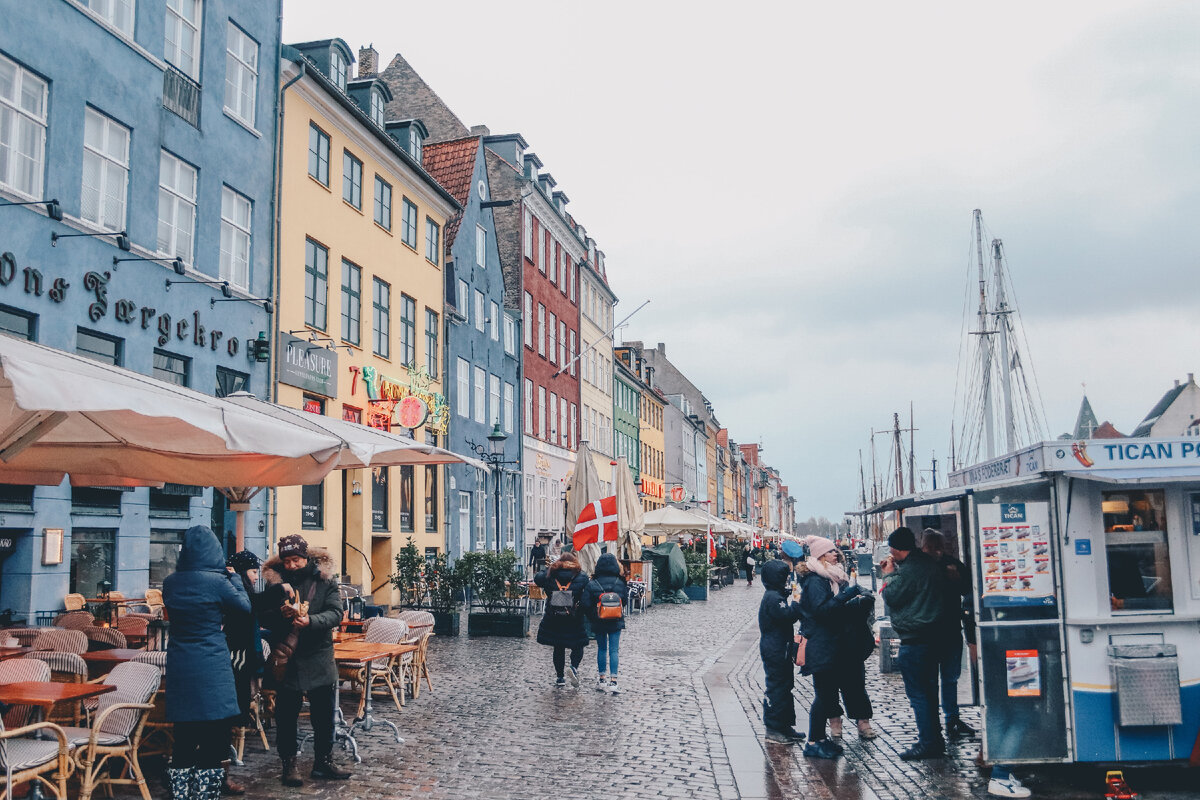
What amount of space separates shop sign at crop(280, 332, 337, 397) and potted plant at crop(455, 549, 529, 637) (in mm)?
4864

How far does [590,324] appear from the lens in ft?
172

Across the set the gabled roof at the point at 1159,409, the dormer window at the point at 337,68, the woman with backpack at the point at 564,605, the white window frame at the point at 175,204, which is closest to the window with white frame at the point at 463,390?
the dormer window at the point at 337,68

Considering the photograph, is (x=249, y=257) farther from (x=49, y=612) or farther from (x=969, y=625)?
(x=969, y=625)

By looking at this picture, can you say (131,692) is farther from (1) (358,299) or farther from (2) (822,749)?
(1) (358,299)

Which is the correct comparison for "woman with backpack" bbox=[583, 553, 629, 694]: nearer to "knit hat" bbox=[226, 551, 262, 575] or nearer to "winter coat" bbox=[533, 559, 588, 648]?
"winter coat" bbox=[533, 559, 588, 648]

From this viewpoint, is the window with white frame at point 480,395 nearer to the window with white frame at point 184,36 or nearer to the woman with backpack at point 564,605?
the window with white frame at point 184,36

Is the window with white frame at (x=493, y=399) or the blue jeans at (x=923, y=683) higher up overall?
the window with white frame at (x=493, y=399)

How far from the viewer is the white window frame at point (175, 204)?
17.1m

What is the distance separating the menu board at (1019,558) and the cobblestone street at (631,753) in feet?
4.64

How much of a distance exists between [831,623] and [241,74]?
15.9 meters

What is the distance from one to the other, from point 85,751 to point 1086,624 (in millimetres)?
7027

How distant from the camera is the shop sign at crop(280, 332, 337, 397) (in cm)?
2058

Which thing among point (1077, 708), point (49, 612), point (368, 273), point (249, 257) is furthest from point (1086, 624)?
point (368, 273)

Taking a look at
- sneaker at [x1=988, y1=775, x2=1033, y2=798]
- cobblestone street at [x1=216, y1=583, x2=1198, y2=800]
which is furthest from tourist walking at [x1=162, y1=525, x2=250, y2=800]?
sneaker at [x1=988, y1=775, x2=1033, y2=798]
